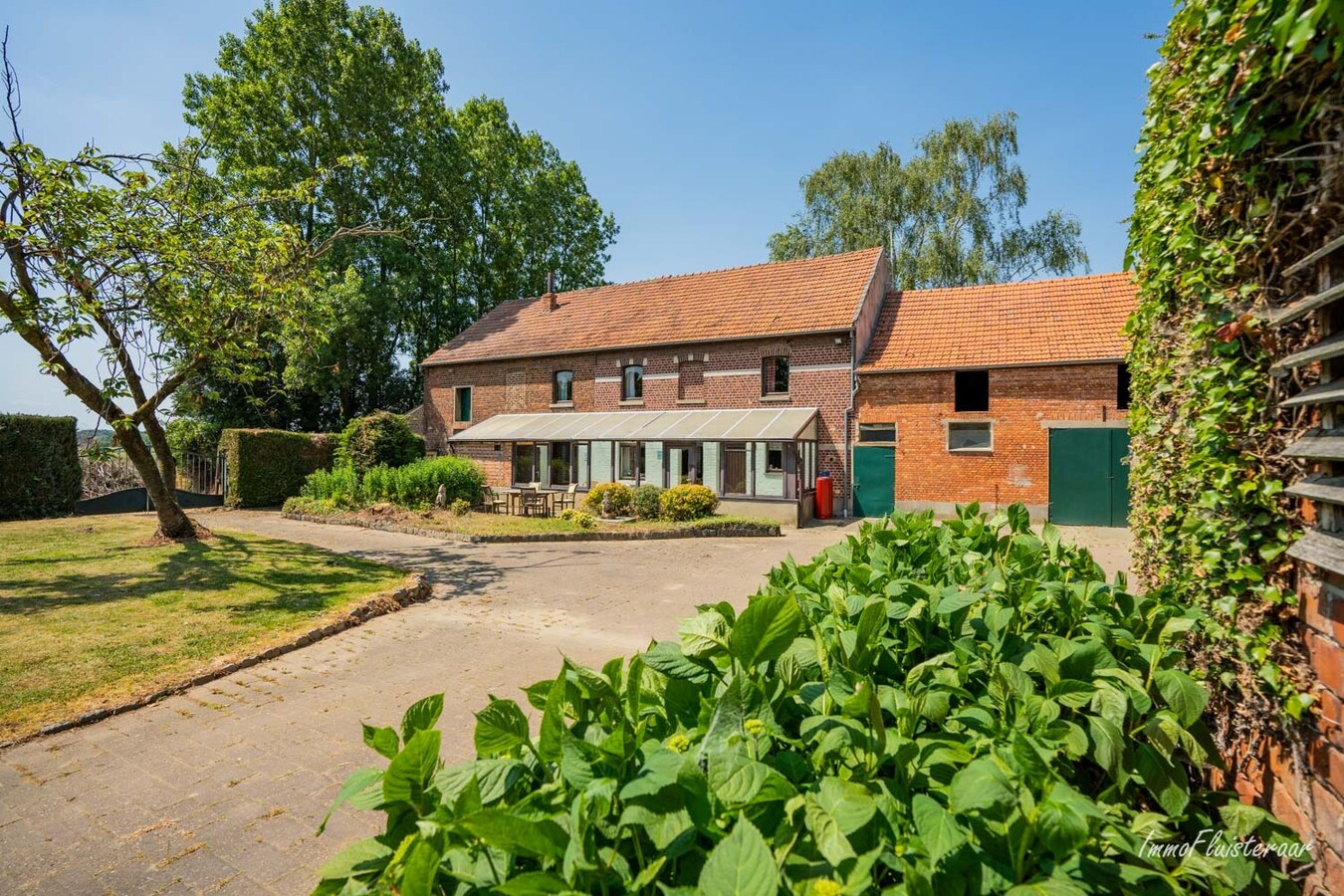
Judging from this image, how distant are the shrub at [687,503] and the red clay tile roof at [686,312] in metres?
5.68

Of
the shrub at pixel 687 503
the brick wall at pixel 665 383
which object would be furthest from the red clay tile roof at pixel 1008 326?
the shrub at pixel 687 503

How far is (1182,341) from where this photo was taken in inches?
94.9

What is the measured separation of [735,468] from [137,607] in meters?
14.7

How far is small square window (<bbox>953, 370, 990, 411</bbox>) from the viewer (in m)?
17.7

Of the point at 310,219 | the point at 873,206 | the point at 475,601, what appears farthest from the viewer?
the point at 310,219

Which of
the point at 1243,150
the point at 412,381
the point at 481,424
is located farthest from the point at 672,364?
the point at 1243,150

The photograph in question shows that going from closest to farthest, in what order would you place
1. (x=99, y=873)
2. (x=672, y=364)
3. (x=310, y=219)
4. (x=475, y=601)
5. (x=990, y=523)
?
(x=99, y=873) < (x=990, y=523) < (x=475, y=601) < (x=672, y=364) < (x=310, y=219)

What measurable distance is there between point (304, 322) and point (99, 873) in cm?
1015

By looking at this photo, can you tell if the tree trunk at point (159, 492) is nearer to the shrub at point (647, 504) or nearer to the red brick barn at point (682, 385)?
the shrub at point (647, 504)

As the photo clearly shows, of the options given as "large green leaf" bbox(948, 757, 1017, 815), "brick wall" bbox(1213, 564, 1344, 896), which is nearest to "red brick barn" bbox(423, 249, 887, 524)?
"brick wall" bbox(1213, 564, 1344, 896)

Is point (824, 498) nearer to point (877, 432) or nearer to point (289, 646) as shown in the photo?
point (877, 432)

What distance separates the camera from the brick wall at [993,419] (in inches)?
643

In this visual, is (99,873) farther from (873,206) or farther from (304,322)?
(873,206)

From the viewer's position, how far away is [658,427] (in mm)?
19750
